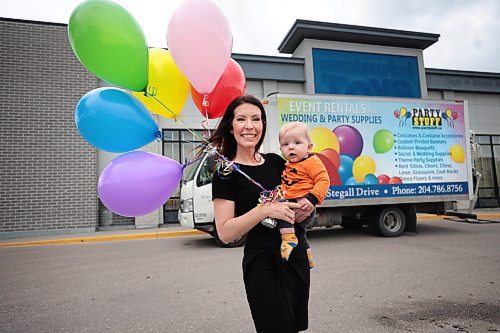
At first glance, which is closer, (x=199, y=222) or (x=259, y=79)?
(x=199, y=222)

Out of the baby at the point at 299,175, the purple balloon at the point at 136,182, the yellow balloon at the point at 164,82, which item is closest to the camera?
the baby at the point at 299,175

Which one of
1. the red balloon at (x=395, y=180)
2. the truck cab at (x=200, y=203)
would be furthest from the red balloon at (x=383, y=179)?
the truck cab at (x=200, y=203)

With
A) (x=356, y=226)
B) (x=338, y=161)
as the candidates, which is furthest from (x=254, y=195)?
(x=356, y=226)

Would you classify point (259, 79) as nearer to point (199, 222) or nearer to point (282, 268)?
point (199, 222)

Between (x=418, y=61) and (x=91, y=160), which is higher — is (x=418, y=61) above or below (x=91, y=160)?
above

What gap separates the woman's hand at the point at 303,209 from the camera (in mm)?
1590

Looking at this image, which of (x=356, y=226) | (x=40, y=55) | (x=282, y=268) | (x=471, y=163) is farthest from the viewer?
(x=40, y=55)

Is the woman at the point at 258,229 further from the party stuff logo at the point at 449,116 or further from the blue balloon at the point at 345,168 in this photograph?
the party stuff logo at the point at 449,116

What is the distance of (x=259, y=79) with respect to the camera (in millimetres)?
12156

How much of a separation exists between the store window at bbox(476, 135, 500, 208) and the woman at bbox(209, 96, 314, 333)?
643 inches

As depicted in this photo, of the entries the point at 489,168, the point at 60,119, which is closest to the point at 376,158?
the point at 60,119

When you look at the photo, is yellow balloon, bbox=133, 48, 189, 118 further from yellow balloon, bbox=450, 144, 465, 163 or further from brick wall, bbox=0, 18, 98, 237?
brick wall, bbox=0, 18, 98, 237

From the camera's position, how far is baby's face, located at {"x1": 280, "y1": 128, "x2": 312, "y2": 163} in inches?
67.9

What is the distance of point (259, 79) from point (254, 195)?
1109cm
